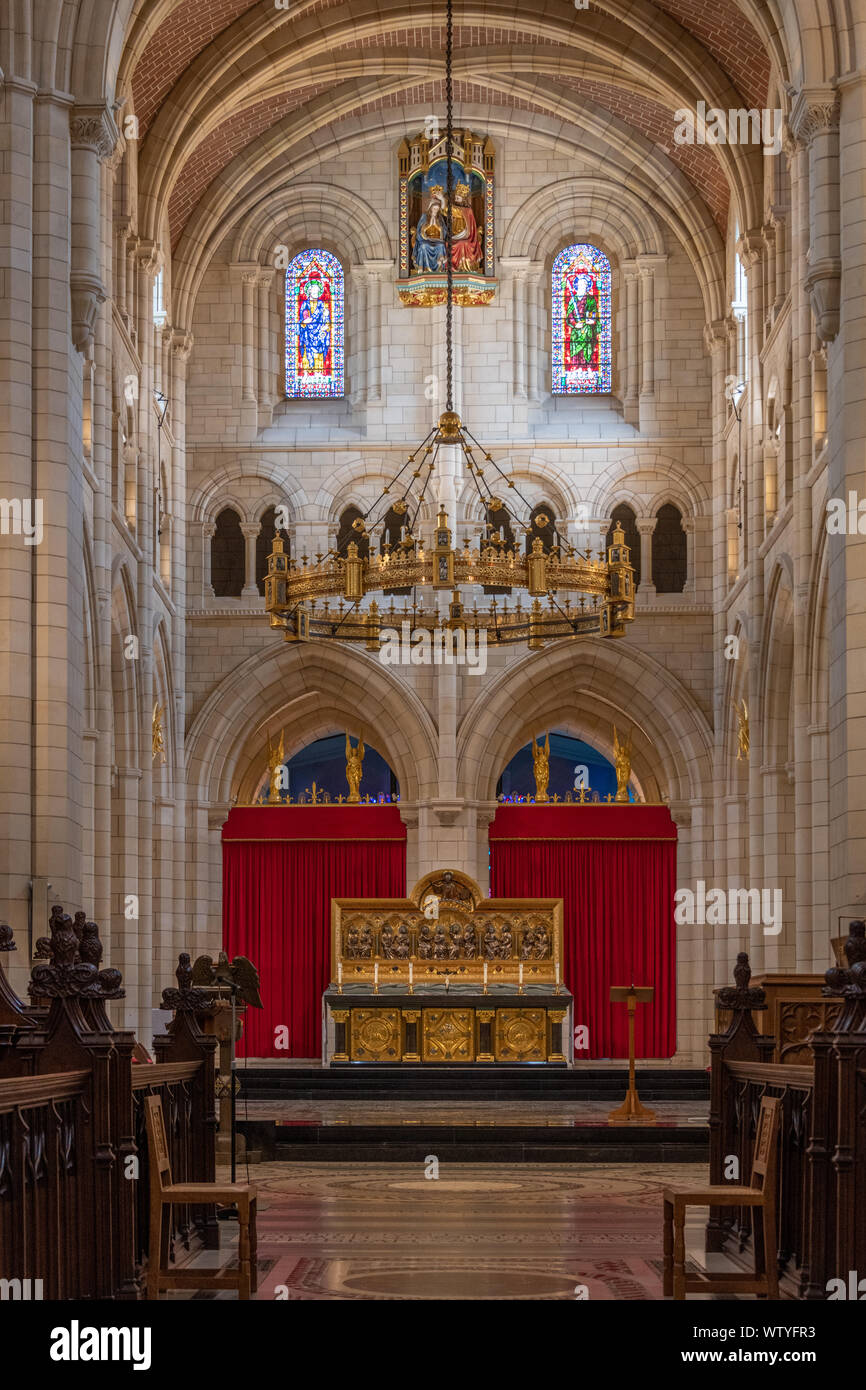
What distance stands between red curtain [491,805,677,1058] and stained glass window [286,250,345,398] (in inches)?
246

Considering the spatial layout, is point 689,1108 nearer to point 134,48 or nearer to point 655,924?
point 655,924

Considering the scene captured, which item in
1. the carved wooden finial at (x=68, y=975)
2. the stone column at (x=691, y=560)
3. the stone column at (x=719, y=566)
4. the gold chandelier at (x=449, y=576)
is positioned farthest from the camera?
the stone column at (x=691, y=560)

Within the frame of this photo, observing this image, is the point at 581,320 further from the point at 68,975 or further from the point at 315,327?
the point at 68,975

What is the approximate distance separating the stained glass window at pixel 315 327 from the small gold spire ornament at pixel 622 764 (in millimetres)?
6033

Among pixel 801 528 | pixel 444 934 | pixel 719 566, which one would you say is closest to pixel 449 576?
pixel 801 528

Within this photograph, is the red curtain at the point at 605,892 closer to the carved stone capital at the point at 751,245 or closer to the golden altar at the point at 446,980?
the golden altar at the point at 446,980

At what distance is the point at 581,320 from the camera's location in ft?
83.8

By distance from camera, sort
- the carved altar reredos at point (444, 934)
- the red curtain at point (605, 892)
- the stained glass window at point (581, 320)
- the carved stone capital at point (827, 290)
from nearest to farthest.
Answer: the carved stone capital at point (827, 290) < the carved altar reredos at point (444, 934) < the red curtain at point (605, 892) < the stained glass window at point (581, 320)

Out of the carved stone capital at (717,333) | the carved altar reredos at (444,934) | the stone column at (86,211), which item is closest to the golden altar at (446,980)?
the carved altar reredos at (444,934)

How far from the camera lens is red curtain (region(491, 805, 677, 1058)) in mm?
24344

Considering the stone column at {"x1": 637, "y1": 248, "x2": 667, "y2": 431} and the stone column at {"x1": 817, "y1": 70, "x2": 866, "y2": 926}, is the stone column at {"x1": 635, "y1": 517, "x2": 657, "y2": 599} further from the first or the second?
the stone column at {"x1": 817, "y1": 70, "x2": 866, "y2": 926}

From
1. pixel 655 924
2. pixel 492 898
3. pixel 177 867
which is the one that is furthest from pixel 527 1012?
pixel 177 867

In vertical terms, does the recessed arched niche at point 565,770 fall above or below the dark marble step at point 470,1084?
above

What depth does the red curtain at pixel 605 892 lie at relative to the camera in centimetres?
2434
